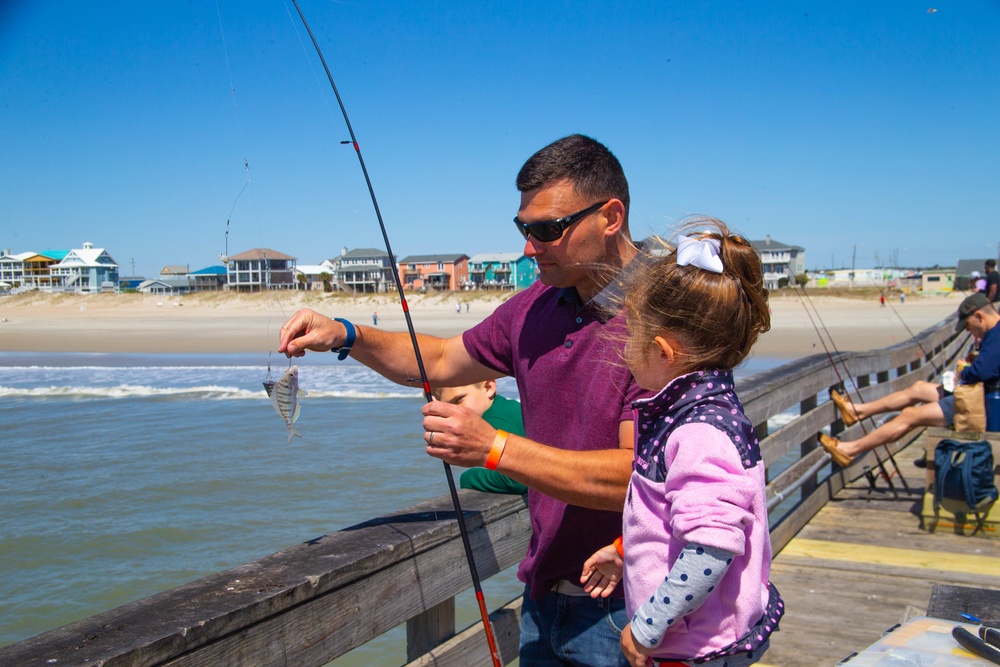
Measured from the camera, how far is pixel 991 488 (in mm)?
4633

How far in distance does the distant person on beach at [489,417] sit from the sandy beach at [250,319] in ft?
77.3

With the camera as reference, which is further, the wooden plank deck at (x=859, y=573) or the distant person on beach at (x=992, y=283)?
the distant person on beach at (x=992, y=283)

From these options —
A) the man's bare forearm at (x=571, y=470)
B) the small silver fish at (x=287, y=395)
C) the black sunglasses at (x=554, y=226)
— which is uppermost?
the black sunglasses at (x=554, y=226)

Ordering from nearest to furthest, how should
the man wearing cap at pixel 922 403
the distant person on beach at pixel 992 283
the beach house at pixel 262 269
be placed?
the beach house at pixel 262 269 → the man wearing cap at pixel 922 403 → the distant person on beach at pixel 992 283

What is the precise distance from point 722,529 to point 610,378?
517 millimetres

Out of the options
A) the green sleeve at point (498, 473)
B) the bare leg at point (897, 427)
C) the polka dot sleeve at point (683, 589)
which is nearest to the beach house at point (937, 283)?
the bare leg at point (897, 427)

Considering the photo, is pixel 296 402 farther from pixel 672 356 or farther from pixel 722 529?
pixel 722 529

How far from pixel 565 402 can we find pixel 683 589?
0.61 m

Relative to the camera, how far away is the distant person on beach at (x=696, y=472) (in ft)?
4.99

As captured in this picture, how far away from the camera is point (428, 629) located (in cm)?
216

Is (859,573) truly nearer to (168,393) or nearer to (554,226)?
(554,226)

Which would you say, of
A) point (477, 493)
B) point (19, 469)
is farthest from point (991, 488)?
point (19, 469)

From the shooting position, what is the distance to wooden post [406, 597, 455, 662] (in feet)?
7.00

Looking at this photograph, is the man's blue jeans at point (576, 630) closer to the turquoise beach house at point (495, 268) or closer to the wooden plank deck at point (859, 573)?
the wooden plank deck at point (859, 573)
